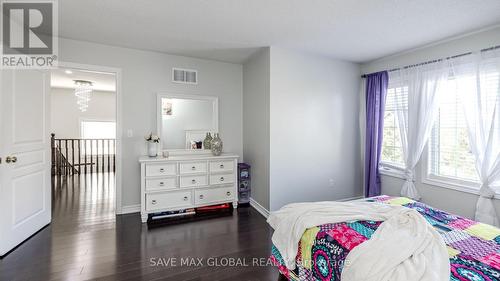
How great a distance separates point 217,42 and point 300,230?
262cm

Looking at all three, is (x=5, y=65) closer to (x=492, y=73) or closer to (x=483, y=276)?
(x=483, y=276)

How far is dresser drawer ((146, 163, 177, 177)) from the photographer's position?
122 inches

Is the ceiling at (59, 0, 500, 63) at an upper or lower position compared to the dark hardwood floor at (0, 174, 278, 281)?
upper

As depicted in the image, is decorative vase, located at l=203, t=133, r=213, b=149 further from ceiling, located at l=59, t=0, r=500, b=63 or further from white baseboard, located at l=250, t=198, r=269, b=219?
ceiling, located at l=59, t=0, r=500, b=63

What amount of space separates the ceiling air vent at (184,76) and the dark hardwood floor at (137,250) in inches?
87.5

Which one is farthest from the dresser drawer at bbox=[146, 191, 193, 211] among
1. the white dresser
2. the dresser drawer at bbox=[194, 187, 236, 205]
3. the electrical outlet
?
the electrical outlet

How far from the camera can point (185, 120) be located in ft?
12.2

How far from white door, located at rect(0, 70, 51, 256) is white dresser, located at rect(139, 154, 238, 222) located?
116cm

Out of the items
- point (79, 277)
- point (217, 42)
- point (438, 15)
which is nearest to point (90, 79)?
point (217, 42)

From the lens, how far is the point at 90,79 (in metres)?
5.56

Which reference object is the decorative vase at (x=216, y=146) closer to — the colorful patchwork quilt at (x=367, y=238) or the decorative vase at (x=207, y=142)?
the decorative vase at (x=207, y=142)

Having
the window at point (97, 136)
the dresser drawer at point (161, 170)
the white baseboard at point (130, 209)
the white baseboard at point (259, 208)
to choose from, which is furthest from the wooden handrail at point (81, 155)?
the white baseboard at point (259, 208)

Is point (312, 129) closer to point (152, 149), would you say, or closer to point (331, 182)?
point (331, 182)

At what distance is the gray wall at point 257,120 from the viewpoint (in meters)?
3.29
